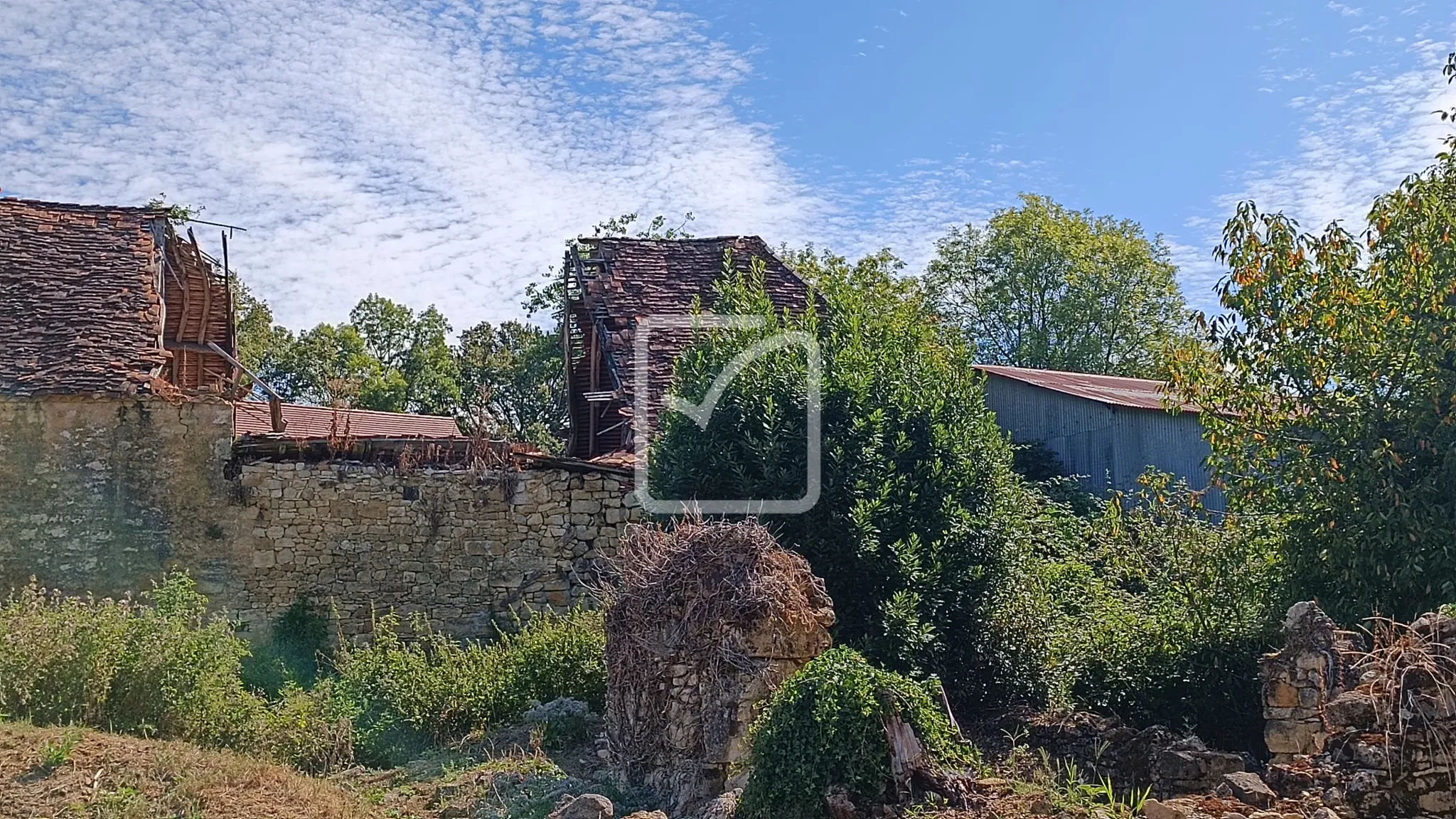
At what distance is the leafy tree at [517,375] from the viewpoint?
114 ft

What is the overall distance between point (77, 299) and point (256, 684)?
18.8 ft

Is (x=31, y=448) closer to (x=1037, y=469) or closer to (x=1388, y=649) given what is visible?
(x=1388, y=649)

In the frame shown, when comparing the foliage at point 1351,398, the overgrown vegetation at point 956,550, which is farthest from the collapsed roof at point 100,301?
the foliage at point 1351,398

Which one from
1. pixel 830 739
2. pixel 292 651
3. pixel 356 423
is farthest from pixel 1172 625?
pixel 356 423

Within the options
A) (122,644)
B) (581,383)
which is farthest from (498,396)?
(122,644)

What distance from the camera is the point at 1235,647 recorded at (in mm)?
10227

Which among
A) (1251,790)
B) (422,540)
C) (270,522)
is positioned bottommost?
(1251,790)

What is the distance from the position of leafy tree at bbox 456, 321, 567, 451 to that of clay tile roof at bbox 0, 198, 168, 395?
1782 centimetres

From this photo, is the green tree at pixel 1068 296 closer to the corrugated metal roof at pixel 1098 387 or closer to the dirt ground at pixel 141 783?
the corrugated metal roof at pixel 1098 387

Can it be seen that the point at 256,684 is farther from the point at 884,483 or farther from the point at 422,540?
the point at 884,483

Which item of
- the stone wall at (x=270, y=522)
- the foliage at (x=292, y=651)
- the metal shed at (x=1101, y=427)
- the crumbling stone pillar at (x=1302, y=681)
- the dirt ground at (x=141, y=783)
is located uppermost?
the metal shed at (x=1101, y=427)

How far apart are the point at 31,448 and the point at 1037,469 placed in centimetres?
1555

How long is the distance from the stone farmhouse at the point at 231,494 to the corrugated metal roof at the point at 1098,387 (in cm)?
827

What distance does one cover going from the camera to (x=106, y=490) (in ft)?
43.5
